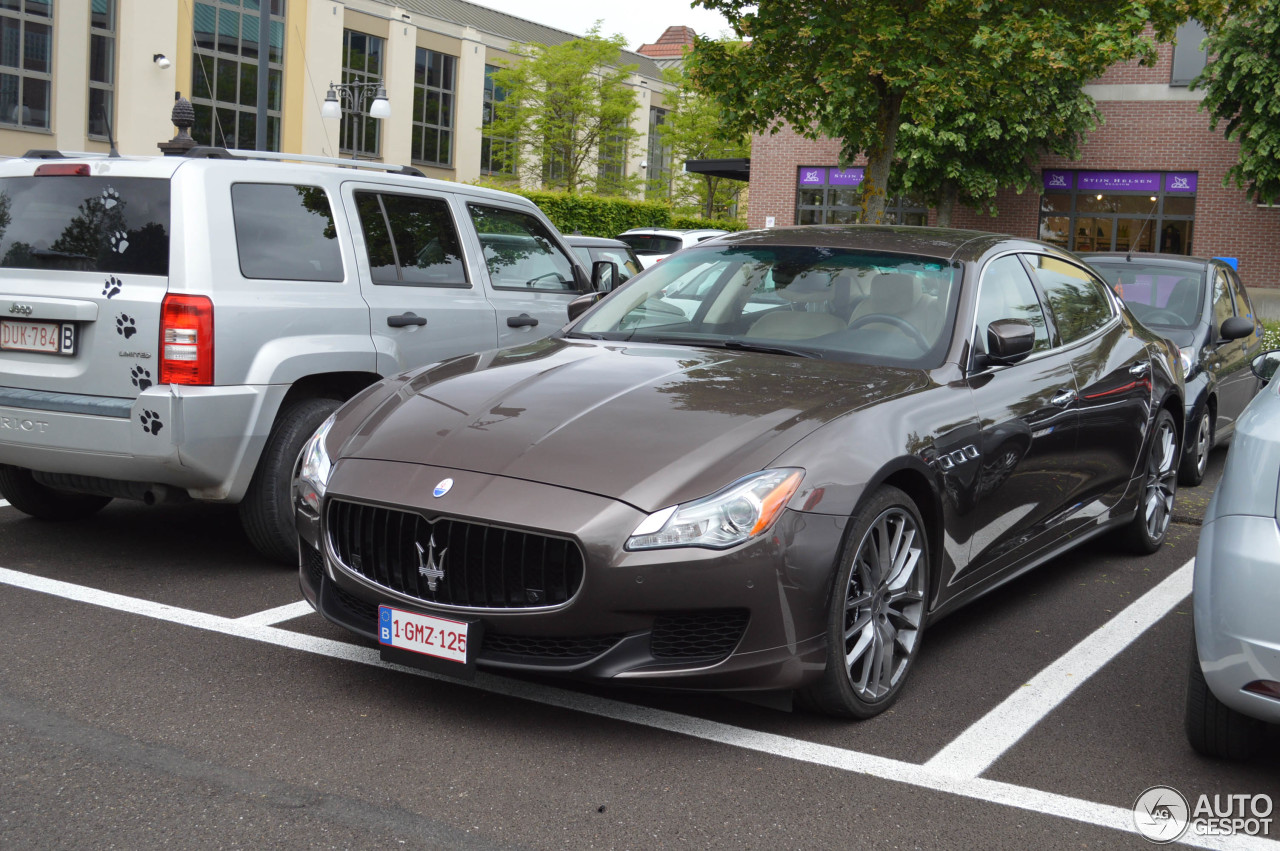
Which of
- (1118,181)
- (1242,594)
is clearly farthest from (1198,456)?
(1118,181)

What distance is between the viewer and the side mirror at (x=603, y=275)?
7492 mm

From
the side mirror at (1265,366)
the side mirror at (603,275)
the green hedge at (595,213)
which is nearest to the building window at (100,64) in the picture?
the green hedge at (595,213)

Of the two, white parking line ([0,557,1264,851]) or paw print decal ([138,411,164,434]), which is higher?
paw print decal ([138,411,164,434])

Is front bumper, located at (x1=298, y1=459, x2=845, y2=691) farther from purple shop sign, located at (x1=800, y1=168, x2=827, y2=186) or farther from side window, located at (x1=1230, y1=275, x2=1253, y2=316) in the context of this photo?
purple shop sign, located at (x1=800, y1=168, x2=827, y2=186)

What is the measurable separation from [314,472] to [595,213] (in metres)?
31.9

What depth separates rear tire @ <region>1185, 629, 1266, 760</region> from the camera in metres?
3.69

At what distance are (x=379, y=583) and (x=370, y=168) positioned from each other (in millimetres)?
3243

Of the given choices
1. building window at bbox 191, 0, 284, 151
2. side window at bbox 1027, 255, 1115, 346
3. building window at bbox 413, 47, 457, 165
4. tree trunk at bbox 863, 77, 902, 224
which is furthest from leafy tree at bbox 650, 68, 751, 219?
side window at bbox 1027, 255, 1115, 346

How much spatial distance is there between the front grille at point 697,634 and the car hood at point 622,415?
34 centimetres

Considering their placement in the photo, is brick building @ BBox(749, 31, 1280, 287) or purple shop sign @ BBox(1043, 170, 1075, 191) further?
purple shop sign @ BBox(1043, 170, 1075, 191)

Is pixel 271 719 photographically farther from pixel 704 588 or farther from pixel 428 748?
pixel 704 588

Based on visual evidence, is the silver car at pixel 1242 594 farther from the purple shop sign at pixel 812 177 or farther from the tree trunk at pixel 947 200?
the purple shop sign at pixel 812 177

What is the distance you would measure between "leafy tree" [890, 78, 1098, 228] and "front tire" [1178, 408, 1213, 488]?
740 inches

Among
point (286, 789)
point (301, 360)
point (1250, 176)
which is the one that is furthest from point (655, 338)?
point (1250, 176)
